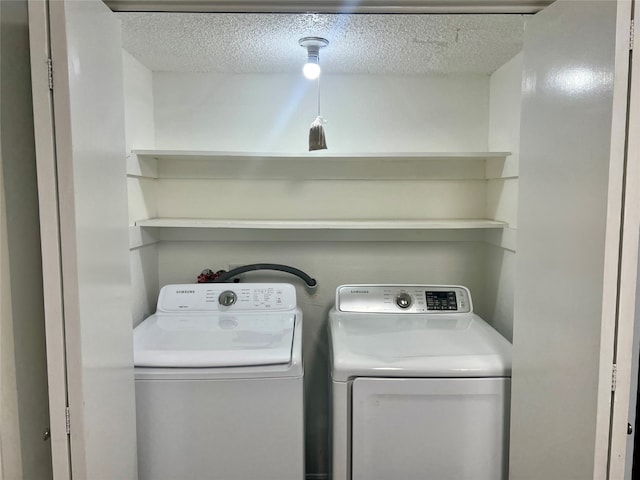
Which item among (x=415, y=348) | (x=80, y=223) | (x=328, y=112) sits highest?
(x=328, y=112)

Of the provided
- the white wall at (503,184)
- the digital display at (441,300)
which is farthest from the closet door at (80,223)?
the white wall at (503,184)

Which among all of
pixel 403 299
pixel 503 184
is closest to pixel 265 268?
pixel 403 299

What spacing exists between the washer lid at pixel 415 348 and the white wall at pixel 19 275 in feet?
2.89

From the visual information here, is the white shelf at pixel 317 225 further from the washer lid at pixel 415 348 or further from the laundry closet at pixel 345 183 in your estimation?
the washer lid at pixel 415 348

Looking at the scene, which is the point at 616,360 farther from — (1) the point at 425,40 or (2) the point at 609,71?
(1) the point at 425,40

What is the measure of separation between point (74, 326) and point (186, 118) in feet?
5.16

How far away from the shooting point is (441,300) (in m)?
2.21

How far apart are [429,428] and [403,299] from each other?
73 centimetres

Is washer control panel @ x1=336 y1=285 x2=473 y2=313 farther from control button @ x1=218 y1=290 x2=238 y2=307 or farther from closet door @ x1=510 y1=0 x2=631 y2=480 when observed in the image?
closet door @ x1=510 y1=0 x2=631 y2=480

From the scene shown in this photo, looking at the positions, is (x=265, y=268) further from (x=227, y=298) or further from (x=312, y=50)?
(x=312, y=50)

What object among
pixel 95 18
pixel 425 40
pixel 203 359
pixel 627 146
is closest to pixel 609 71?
pixel 627 146

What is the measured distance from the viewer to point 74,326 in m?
1.04

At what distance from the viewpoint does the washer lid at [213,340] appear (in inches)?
61.8

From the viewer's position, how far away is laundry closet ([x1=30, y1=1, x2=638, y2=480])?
1.00 metres
